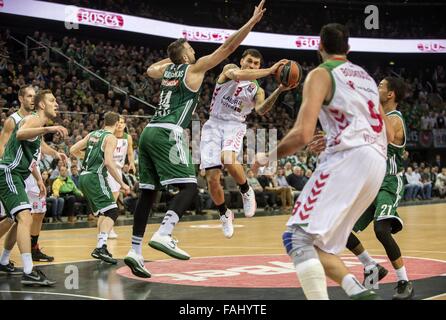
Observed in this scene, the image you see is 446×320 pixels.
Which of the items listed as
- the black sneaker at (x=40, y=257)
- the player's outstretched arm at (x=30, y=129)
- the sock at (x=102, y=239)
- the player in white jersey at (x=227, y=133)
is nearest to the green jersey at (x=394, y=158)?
the player in white jersey at (x=227, y=133)

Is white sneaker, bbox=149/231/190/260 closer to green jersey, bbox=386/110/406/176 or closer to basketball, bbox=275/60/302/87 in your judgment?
basketball, bbox=275/60/302/87

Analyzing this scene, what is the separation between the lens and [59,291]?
18.2ft

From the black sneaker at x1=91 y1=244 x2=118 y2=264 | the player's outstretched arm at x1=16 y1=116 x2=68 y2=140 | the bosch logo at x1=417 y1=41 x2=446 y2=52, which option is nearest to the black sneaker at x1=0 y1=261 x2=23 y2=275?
the black sneaker at x1=91 y1=244 x2=118 y2=264

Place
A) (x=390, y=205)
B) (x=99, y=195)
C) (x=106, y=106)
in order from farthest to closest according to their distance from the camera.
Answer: (x=106, y=106) < (x=99, y=195) < (x=390, y=205)

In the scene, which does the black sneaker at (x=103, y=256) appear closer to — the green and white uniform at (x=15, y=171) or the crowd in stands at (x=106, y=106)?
the green and white uniform at (x=15, y=171)

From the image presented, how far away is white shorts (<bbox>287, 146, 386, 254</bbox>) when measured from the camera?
12.1 feet

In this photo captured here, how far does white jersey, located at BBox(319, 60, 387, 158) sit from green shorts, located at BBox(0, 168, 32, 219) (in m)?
3.49

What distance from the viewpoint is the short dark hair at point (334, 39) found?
3984 mm

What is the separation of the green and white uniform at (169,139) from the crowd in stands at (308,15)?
2104 cm

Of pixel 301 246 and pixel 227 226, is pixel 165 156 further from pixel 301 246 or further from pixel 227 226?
pixel 301 246

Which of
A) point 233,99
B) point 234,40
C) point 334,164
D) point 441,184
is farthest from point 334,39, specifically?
point 441,184

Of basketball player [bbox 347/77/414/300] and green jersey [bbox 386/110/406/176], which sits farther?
green jersey [bbox 386/110/406/176]

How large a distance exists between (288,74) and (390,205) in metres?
1.45

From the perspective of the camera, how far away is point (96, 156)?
8.35m
